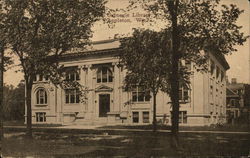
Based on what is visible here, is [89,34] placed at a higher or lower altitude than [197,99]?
higher

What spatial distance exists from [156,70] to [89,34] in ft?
19.4

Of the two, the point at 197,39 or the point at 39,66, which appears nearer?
the point at 197,39

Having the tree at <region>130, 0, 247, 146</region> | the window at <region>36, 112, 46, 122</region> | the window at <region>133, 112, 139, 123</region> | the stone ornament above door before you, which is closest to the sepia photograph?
the tree at <region>130, 0, 247, 146</region>

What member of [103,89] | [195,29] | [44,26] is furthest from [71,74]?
[195,29]

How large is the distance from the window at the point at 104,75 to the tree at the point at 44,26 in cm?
1946

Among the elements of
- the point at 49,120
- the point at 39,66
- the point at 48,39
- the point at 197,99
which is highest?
the point at 48,39

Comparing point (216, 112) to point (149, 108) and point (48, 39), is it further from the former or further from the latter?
point (48, 39)

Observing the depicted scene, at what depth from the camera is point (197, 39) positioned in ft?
37.7

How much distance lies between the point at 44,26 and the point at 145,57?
7298 millimetres

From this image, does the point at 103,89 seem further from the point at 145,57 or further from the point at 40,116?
the point at 145,57

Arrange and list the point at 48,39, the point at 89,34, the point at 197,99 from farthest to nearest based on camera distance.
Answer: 1. the point at 197,99
2. the point at 89,34
3. the point at 48,39

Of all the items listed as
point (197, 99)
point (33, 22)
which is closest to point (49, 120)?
point (197, 99)

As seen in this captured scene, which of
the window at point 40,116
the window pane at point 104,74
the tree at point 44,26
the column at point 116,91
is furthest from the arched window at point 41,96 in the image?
the tree at point 44,26

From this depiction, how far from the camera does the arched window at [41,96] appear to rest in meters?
37.2
